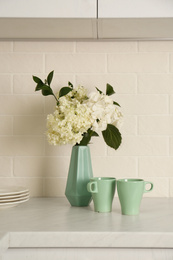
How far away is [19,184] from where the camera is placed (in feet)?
5.06

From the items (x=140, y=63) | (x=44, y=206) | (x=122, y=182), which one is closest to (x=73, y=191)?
(x=44, y=206)

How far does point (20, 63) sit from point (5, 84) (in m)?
0.12

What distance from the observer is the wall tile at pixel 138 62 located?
155cm

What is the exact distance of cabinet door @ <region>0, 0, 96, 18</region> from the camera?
47.8 inches

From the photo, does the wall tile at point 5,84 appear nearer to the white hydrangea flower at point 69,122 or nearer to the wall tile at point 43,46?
the wall tile at point 43,46

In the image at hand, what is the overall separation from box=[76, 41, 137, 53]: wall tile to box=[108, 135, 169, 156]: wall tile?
401 millimetres

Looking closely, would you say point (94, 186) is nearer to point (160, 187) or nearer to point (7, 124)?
point (160, 187)

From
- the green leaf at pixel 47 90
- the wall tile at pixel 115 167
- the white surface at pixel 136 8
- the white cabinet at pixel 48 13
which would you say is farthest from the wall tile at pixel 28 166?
the white surface at pixel 136 8

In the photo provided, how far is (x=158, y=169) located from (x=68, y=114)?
55 cm

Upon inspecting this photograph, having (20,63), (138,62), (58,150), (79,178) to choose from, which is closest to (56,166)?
(58,150)

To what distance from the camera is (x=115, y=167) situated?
154 centimetres
